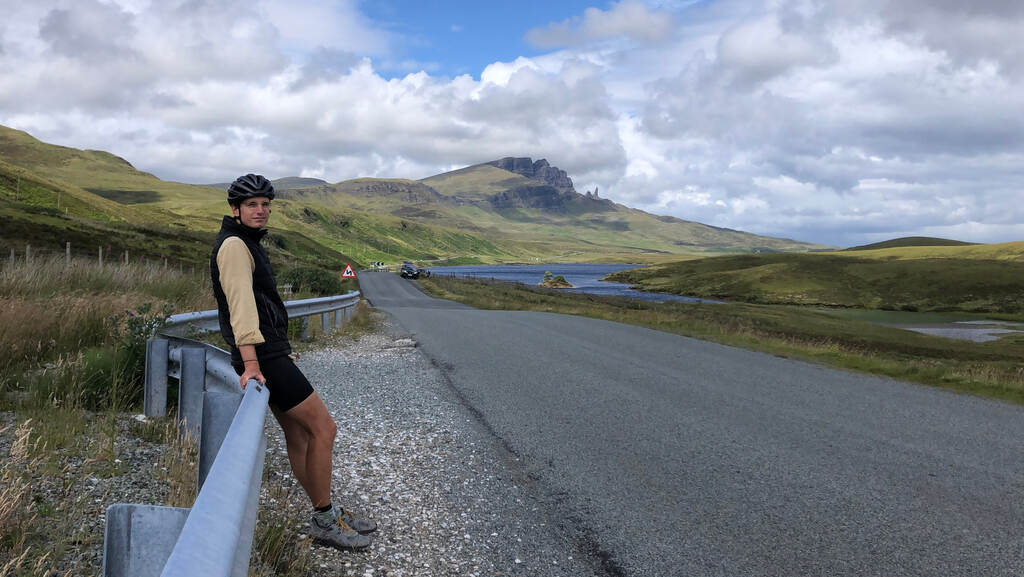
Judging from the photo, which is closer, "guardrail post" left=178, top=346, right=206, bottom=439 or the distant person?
the distant person

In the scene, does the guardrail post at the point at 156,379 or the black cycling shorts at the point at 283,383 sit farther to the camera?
the guardrail post at the point at 156,379

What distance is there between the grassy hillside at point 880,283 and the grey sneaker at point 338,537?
7275cm

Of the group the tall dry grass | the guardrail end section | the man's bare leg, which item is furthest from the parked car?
the guardrail end section

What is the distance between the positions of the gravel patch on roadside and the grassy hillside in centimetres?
7019

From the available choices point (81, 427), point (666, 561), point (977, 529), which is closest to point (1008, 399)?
point (977, 529)

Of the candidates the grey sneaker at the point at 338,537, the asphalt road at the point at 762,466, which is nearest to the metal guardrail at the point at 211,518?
the grey sneaker at the point at 338,537

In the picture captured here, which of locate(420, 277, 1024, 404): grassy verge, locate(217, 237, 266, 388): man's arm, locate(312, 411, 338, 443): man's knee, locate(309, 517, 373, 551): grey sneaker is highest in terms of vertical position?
locate(217, 237, 266, 388): man's arm

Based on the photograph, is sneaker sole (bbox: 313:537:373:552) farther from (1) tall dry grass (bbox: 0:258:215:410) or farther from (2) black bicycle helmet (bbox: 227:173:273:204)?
(1) tall dry grass (bbox: 0:258:215:410)

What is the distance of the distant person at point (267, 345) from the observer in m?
3.53

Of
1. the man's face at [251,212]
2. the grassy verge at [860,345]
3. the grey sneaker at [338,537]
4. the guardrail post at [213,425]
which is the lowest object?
the grassy verge at [860,345]

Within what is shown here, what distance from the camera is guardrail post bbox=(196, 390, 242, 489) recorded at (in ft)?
10.3

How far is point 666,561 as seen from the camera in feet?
12.3

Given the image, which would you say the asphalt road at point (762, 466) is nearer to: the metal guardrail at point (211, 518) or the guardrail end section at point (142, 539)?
the metal guardrail at point (211, 518)

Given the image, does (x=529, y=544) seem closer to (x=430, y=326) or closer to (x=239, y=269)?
(x=239, y=269)
